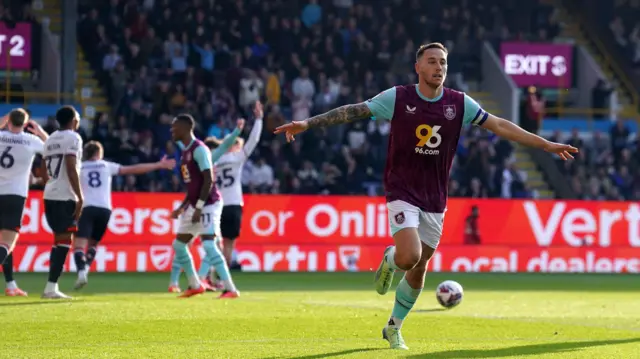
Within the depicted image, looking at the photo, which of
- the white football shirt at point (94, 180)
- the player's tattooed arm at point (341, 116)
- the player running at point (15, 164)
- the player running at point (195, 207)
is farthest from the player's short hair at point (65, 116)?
the player's tattooed arm at point (341, 116)

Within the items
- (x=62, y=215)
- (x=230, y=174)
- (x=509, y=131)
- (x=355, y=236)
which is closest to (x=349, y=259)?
(x=355, y=236)

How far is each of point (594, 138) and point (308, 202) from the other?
11128mm

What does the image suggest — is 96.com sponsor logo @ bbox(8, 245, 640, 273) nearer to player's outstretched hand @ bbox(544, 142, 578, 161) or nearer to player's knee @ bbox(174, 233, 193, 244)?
player's knee @ bbox(174, 233, 193, 244)

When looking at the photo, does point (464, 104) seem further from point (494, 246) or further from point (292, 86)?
point (292, 86)

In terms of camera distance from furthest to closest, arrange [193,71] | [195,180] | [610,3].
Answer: [610,3]
[193,71]
[195,180]

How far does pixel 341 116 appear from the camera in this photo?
30.9 ft

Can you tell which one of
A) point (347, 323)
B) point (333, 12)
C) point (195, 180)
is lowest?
point (347, 323)

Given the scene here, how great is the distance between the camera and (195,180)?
51.5 feet

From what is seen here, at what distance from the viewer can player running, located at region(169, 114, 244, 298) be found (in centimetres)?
1554

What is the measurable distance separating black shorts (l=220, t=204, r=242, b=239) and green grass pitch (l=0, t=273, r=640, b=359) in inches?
37.0

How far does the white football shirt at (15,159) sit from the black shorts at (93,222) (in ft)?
10.7

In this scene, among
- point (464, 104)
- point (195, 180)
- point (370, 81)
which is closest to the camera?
point (464, 104)

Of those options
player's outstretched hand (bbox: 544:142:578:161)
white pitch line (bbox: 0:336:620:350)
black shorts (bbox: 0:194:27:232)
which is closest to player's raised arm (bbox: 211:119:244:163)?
black shorts (bbox: 0:194:27:232)

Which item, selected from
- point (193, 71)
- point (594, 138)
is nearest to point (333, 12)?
point (193, 71)
